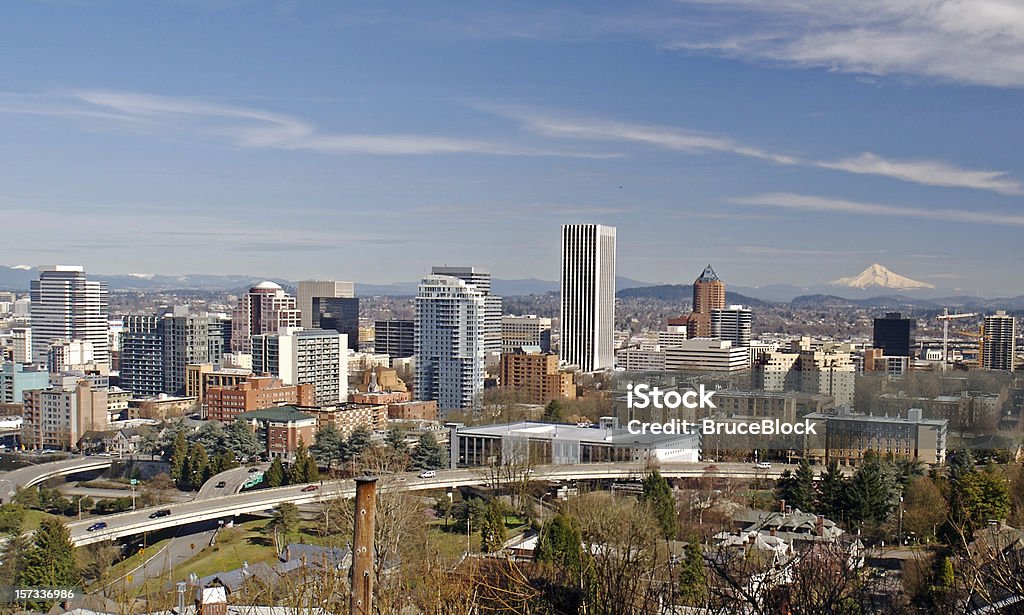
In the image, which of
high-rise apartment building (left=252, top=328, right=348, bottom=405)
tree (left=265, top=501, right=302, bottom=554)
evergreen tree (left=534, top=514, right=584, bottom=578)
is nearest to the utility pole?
evergreen tree (left=534, top=514, right=584, bottom=578)

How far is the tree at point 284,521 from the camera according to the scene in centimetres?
1131

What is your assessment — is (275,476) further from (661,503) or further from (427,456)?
(661,503)

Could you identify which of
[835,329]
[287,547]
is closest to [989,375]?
[287,547]

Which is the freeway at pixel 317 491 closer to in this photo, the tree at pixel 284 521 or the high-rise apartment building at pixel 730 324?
the tree at pixel 284 521

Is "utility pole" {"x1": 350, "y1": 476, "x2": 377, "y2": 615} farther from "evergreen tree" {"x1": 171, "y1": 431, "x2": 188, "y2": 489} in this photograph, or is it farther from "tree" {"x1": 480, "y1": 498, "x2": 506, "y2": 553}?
"evergreen tree" {"x1": 171, "y1": 431, "x2": 188, "y2": 489}

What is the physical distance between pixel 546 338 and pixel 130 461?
88.6 ft

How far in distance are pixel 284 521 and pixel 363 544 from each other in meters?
9.26

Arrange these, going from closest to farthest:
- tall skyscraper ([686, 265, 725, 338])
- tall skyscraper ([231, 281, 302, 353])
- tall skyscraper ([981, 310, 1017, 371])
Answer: tall skyscraper ([981, 310, 1017, 371]), tall skyscraper ([231, 281, 302, 353]), tall skyscraper ([686, 265, 725, 338])

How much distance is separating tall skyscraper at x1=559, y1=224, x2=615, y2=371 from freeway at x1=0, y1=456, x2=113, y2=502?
20663 mm

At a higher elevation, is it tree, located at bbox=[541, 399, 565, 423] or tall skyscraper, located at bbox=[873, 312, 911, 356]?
tall skyscraper, located at bbox=[873, 312, 911, 356]

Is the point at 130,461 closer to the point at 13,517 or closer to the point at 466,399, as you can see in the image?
the point at 13,517

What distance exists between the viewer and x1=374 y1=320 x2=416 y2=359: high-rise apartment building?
1522 inches

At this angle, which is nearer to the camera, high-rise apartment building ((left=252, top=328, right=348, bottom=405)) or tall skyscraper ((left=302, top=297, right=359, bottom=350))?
high-rise apartment building ((left=252, top=328, right=348, bottom=405))

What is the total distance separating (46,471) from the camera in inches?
692
